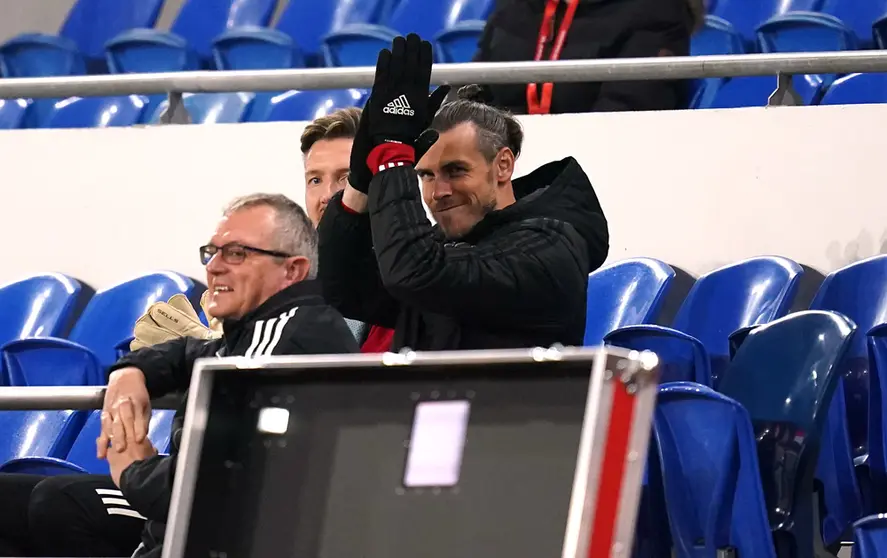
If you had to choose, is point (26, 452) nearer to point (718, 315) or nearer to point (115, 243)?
point (115, 243)

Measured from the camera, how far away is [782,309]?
3.11 metres

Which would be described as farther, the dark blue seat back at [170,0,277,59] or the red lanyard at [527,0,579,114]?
the dark blue seat back at [170,0,277,59]

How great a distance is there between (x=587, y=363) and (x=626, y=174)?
2.23m

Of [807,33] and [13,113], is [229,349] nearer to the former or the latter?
[807,33]

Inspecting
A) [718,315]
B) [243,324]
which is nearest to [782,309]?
[718,315]

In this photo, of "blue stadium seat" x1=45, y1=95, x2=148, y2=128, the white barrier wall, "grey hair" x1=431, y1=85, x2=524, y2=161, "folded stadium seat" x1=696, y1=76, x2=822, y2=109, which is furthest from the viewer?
"blue stadium seat" x1=45, y1=95, x2=148, y2=128

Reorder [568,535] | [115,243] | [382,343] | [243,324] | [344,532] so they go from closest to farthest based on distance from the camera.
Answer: [568,535], [344,532], [243,324], [382,343], [115,243]

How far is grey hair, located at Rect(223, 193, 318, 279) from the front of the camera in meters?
2.26

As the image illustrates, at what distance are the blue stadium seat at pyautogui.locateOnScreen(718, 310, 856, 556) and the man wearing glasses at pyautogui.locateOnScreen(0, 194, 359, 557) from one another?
27.7 inches

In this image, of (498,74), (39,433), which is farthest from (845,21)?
(39,433)

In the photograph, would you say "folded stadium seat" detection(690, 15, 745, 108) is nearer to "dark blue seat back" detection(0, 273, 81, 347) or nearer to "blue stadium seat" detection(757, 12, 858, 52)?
"blue stadium seat" detection(757, 12, 858, 52)

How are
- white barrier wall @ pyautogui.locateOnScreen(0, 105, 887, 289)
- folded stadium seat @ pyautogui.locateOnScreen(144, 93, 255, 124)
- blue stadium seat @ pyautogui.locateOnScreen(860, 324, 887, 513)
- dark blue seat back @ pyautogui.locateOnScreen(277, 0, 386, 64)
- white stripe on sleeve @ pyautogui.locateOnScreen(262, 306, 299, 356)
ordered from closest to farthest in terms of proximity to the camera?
1. white stripe on sleeve @ pyautogui.locateOnScreen(262, 306, 299, 356)
2. blue stadium seat @ pyautogui.locateOnScreen(860, 324, 887, 513)
3. white barrier wall @ pyautogui.locateOnScreen(0, 105, 887, 289)
4. folded stadium seat @ pyautogui.locateOnScreen(144, 93, 255, 124)
5. dark blue seat back @ pyautogui.locateOnScreen(277, 0, 386, 64)

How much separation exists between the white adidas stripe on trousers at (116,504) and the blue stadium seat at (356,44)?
2.62 metres

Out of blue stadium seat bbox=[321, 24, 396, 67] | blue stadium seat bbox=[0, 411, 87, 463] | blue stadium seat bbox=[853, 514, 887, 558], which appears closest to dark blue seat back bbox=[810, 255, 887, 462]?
blue stadium seat bbox=[853, 514, 887, 558]
